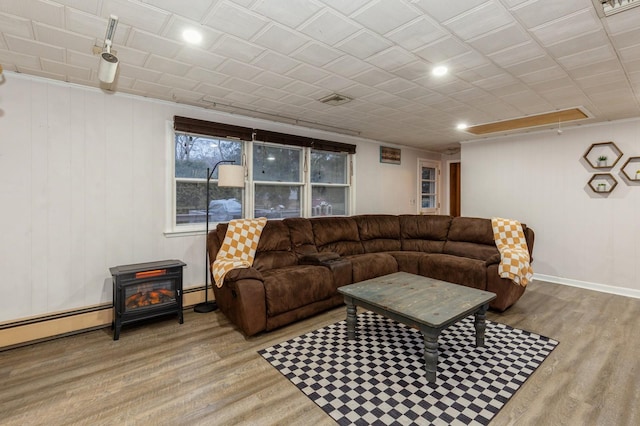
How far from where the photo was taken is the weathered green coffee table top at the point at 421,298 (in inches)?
91.5

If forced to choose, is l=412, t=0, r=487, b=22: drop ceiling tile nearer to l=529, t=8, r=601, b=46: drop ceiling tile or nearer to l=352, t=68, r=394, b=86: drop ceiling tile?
l=529, t=8, r=601, b=46: drop ceiling tile

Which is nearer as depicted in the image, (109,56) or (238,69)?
(109,56)

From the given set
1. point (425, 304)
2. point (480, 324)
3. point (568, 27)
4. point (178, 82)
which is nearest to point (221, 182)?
point (178, 82)

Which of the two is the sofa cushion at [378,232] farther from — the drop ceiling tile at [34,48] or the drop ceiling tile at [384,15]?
the drop ceiling tile at [34,48]

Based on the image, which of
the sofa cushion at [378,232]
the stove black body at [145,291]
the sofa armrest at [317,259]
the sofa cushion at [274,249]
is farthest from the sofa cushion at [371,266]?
the stove black body at [145,291]

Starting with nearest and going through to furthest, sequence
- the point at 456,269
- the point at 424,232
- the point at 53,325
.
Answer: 1. the point at 53,325
2. the point at 456,269
3. the point at 424,232

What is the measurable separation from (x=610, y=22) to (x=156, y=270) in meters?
4.03

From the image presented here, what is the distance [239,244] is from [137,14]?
233 cm

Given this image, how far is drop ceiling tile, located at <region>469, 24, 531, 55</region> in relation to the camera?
79.0 inches

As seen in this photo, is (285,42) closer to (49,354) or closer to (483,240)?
(49,354)

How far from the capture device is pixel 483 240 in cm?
441

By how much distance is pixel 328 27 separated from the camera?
1.98 metres

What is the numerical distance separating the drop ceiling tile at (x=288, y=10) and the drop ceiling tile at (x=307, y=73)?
0.67m

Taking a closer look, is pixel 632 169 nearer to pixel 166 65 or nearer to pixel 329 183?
pixel 329 183
